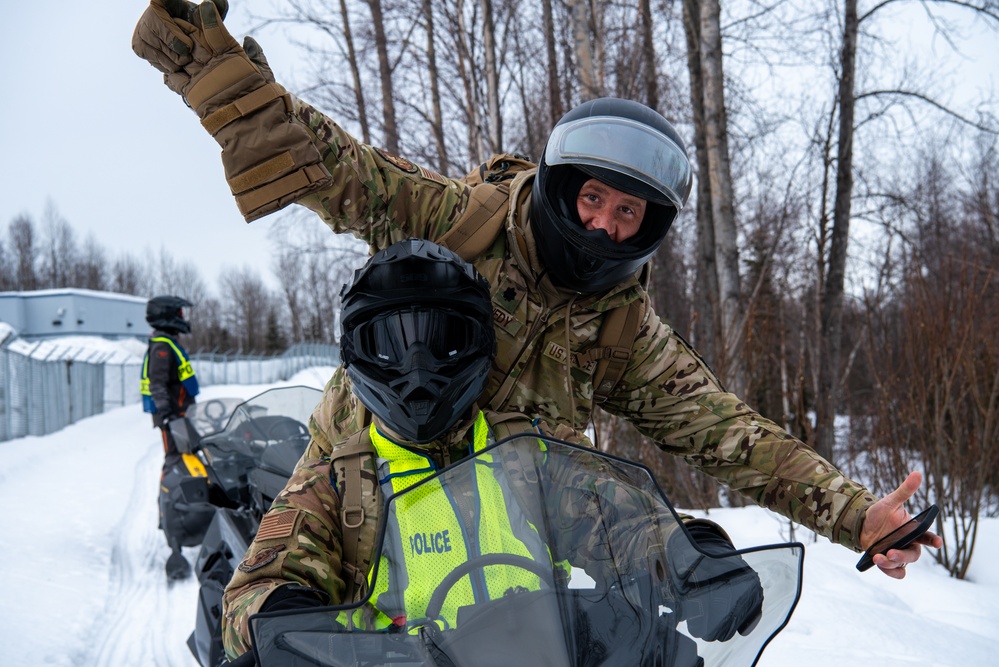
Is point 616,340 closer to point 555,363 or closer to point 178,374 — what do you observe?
point 555,363

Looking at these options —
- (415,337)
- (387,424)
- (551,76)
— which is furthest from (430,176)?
(551,76)

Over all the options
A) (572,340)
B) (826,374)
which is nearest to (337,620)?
(572,340)

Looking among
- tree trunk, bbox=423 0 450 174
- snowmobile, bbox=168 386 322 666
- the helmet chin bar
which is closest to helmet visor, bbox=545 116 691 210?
the helmet chin bar

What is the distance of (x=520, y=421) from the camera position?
200 centimetres

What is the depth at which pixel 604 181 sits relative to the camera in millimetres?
2170

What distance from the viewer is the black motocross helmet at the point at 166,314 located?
6.18m

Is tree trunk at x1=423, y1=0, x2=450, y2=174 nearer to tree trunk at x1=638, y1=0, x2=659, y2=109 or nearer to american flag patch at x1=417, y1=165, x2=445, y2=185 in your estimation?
tree trunk at x1=638, y1=0, x2=659, y2=109

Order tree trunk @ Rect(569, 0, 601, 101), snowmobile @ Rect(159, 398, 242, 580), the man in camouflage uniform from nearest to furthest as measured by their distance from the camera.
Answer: the man in camouflage uniform
snowmobile @ Rect(159, 398, 242, 580)
tree trunk @ Rect(569, 0, 601, 101)

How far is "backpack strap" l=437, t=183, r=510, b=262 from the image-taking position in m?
2.29

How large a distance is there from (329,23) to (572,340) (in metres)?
11.4

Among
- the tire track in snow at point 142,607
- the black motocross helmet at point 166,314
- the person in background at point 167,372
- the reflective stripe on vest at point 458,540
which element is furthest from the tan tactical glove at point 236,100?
the black motocross helmet at point 166,314

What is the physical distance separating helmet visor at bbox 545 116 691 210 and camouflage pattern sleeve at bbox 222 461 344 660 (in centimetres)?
→ 123

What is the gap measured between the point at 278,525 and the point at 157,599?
3909mm

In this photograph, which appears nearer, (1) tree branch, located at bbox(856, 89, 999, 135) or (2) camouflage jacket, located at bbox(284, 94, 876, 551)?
(2) camouflage jacket, located at bbox(284, 94, 876, 551)
